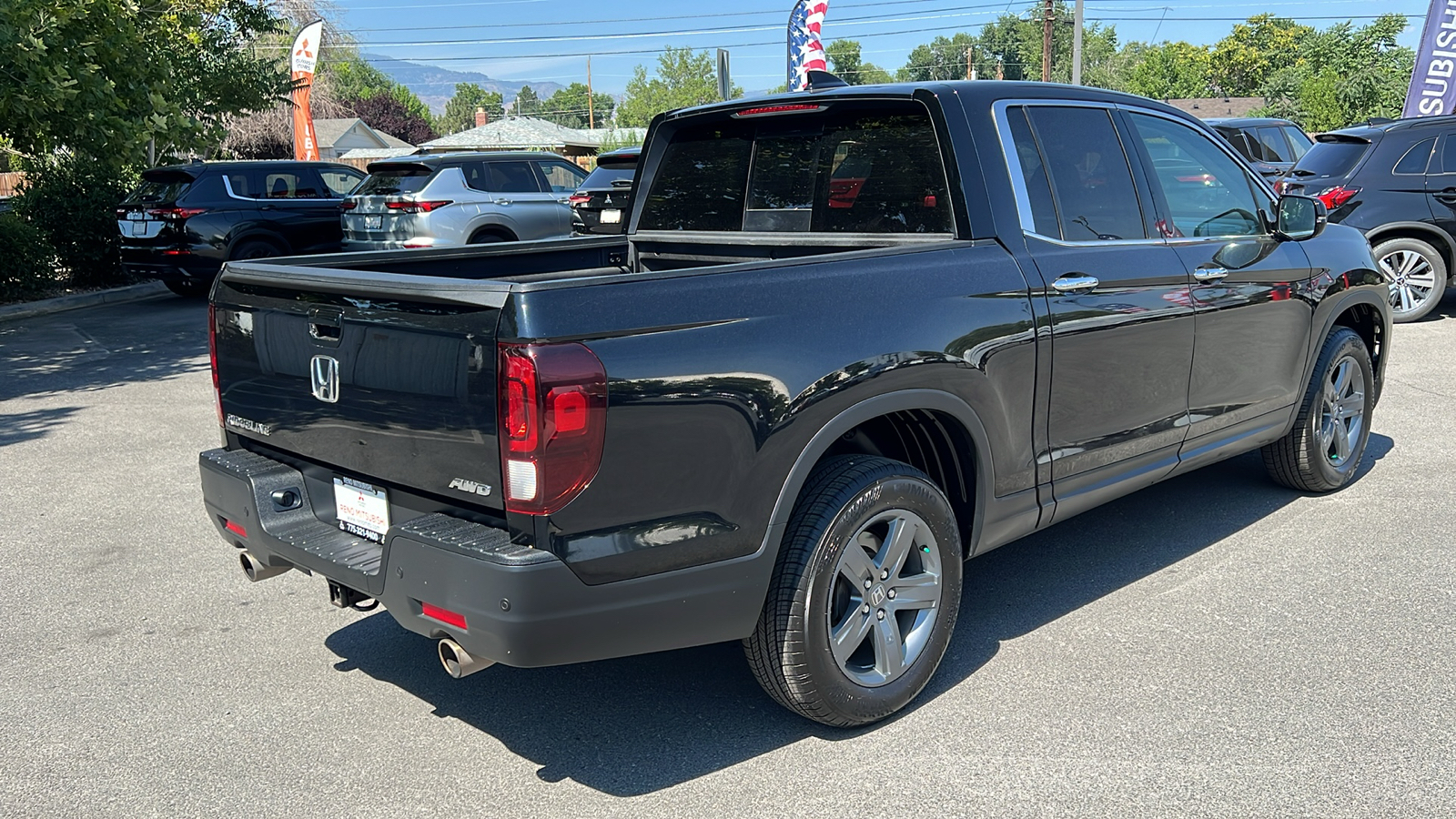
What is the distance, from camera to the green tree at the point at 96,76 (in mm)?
11320

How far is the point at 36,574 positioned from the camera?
5074mm

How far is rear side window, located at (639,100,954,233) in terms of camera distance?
4086 mm

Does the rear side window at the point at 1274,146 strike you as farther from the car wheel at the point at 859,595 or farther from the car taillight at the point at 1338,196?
the car wheel at the point at 859,595

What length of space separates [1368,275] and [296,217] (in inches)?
522

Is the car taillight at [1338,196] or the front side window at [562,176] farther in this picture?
the front side window at [562,176]

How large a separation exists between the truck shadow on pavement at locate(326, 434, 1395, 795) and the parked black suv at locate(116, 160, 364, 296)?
11447mm

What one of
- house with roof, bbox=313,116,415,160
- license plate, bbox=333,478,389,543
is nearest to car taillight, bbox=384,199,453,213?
license plate, bbox=333,478,389,543

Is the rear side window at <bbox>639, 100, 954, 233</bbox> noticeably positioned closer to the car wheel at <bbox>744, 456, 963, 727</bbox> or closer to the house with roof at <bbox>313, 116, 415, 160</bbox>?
the car wheel at <bbox>744, 456, 963, 727</bbox>

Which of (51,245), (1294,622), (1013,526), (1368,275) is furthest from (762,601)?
(51,245)

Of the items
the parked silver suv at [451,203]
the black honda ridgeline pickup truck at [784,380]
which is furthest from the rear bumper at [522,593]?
the parked silver suv at [451,203]

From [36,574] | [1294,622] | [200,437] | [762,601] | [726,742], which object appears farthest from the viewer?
[200,437]

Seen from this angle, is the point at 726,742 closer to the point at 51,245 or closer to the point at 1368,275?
the point at 1368,275

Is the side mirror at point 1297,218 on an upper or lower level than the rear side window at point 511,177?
upper

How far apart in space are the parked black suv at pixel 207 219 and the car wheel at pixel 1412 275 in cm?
1244
